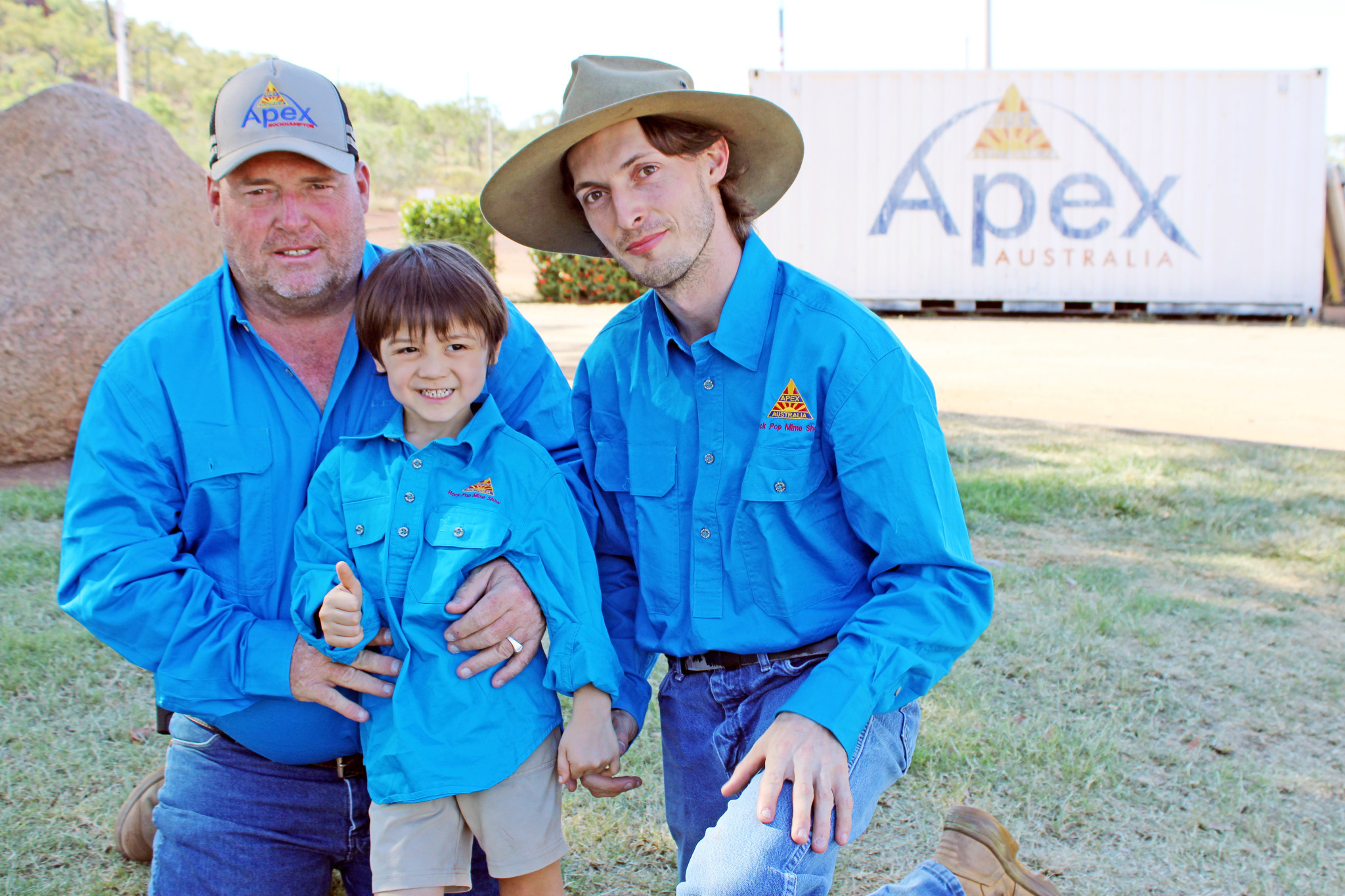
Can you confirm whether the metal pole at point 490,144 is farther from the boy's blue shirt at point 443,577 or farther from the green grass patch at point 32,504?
the boy's blue shirt at point 443,577

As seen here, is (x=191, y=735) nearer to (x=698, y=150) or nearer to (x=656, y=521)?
(x=656, y=521)

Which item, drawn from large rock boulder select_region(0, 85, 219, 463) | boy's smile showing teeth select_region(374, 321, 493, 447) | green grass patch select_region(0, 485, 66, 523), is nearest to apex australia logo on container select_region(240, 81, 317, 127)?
boy's smile showing teeth select_region(374, 321, 493, 447)

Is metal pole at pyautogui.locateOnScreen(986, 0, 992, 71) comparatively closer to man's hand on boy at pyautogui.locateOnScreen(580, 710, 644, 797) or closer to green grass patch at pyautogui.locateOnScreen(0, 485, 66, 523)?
green grass patch at pyautogui.locateOnScreen(0, 485, 66, 523)

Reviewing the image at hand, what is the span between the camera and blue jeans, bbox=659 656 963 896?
1771 millimetres

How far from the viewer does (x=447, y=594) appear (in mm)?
2139

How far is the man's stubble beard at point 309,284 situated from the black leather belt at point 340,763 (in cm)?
97

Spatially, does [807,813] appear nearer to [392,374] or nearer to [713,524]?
[713,524]

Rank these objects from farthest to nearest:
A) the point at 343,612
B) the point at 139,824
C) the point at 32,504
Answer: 1. the point at 32,504
2. the point at 139,824
3. the point at 343,612

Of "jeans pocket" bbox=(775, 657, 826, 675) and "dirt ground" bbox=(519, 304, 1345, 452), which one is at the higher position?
"jeans pocket" bbox=(775, 657, 826, 675)

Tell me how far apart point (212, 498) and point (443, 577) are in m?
0.60

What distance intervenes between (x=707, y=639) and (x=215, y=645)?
3.28ft

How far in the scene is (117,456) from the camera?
2.30 m

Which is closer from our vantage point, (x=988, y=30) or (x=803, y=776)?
(x=803, y=776)

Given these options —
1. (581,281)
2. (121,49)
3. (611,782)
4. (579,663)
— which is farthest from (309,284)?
(121,49)
